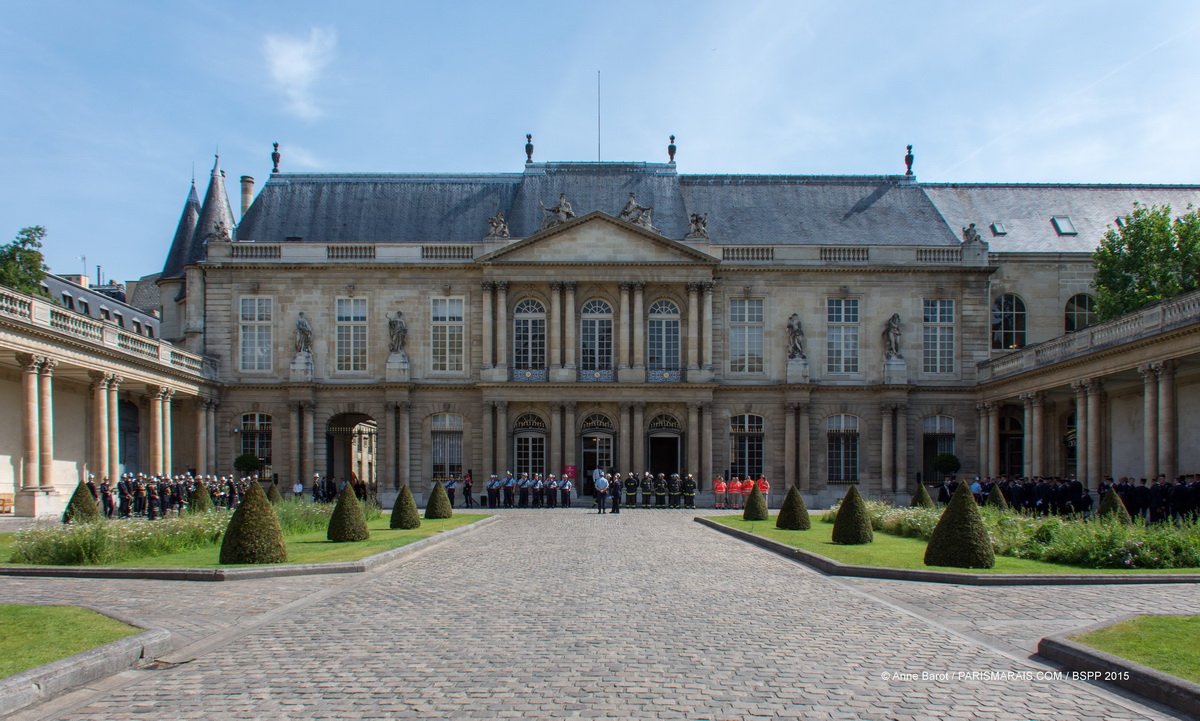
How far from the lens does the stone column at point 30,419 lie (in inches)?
1081

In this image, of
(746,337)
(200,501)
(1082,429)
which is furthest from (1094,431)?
(200,501)

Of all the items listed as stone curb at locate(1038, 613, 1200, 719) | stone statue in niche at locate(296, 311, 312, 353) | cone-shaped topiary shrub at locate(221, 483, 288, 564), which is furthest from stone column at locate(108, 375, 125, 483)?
stone curb at locate(1038, 613, 1200, 719)

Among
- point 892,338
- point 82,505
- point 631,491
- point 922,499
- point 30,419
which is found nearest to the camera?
point 82,505

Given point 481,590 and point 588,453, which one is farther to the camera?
point 588,453

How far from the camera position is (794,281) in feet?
145

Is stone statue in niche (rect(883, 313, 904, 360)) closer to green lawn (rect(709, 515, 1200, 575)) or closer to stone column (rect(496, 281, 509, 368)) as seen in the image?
stone column (rect(496, 281, 509, 368))

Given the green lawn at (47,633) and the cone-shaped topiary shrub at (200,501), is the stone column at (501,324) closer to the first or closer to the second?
the cone-shaped topiary shrub at (200,501)

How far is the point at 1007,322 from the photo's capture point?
4531 centimetres

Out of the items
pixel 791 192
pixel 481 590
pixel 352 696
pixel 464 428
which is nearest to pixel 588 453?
pixel 464 428

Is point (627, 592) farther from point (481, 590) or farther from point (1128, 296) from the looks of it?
point (1128, 296)

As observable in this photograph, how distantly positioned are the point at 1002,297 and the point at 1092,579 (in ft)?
109

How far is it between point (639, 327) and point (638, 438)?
4.61 metres

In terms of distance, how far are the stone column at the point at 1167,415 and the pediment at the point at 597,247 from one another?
1916 cm

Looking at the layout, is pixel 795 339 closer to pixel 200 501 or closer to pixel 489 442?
pixel 489 442
